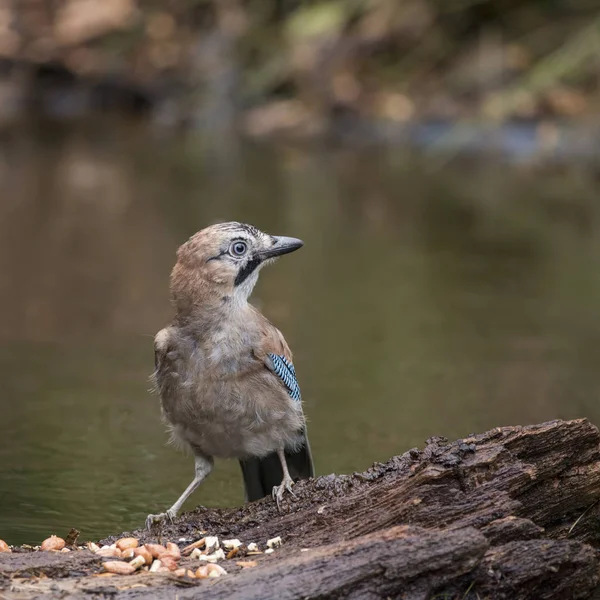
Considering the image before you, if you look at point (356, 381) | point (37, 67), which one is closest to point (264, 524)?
point (356, 381)

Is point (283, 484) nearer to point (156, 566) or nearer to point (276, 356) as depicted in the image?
point (276, 356)

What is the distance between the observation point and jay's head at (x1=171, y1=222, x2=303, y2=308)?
484cm

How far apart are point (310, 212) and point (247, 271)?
6.95m

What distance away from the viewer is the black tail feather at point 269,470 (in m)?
5.10

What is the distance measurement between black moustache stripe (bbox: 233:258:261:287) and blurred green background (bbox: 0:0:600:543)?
1.05 meters

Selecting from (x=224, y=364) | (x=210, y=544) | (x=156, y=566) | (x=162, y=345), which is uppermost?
(x=162, y=345)

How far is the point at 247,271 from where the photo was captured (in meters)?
4.92

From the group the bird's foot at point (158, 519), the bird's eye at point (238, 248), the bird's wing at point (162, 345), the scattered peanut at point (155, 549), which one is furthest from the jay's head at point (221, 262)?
the scattered peanut at point (155, 549)

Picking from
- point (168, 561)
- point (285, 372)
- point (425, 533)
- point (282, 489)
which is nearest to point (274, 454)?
point (285, 372)

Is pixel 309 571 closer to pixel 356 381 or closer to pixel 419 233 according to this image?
pixel 356 381

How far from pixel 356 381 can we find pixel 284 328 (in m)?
1.03

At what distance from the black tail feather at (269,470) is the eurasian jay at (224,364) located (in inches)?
3.7

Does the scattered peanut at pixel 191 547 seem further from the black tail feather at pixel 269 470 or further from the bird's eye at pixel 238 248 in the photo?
the bird's eye at pixel 238 248

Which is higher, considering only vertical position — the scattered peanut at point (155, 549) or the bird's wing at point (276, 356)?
the bird's wing at point (276, 356)
